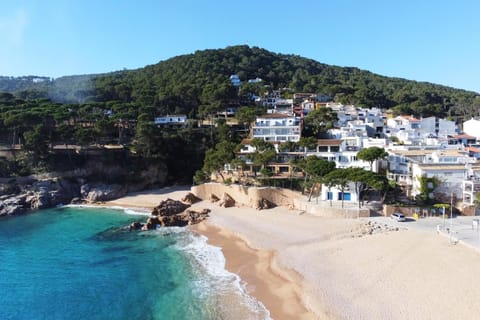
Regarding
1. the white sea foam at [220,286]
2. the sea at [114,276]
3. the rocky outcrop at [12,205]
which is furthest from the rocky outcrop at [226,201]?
the rocky outcrop at [12,205]

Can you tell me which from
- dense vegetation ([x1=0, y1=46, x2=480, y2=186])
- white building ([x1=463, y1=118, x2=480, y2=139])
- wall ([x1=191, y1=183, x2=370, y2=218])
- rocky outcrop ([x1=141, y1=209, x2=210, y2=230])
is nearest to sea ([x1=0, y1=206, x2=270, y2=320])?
rocky outcrop ([x1=141, y1=209, x2=210, y2=230])

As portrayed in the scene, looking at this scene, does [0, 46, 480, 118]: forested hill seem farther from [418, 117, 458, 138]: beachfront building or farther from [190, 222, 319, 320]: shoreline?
[190, 222, 319, 320]: shoreline

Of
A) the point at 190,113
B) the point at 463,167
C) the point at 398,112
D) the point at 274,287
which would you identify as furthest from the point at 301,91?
the point at 274,287

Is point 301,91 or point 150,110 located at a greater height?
point 301,91

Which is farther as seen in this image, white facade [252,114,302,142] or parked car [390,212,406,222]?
white facade [252,114,302,142]

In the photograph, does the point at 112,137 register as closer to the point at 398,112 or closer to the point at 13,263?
the point at 13,263

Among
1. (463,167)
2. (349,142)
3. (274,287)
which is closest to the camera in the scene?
(274,287)

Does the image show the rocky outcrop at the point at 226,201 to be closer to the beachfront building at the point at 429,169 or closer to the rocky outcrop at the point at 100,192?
the rocky outcrop at the point at 100,192
